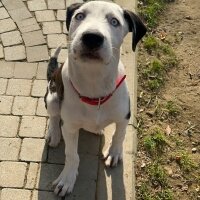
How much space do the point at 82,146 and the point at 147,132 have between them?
0.78 m

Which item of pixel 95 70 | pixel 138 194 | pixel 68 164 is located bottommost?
pixel 138 194

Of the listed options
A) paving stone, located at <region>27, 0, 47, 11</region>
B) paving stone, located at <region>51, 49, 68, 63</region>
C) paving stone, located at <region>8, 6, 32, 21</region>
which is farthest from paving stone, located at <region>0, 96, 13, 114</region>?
paving stone, located at <region>27, 0, 47, 11</region>

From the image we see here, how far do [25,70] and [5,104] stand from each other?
0.61 m

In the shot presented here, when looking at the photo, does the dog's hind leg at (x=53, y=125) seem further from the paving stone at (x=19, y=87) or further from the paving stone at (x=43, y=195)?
the paving stone at (x=19, y=87)

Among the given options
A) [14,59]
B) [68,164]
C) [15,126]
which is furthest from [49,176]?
[14,59]

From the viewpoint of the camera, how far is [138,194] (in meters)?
4.46

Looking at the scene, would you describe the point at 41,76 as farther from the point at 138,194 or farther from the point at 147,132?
the point at 138,194

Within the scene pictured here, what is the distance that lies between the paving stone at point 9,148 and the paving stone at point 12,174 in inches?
3.0

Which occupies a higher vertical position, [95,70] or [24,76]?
[95,70]

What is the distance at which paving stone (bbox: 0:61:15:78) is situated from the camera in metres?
5.46

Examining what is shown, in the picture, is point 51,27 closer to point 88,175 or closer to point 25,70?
point 25,70

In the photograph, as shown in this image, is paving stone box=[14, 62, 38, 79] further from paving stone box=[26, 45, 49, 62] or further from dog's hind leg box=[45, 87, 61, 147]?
dog's hind leg box=[45, 87, 61, 147]

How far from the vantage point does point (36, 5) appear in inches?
252

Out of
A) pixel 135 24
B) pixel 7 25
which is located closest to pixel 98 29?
pixel 135 24
